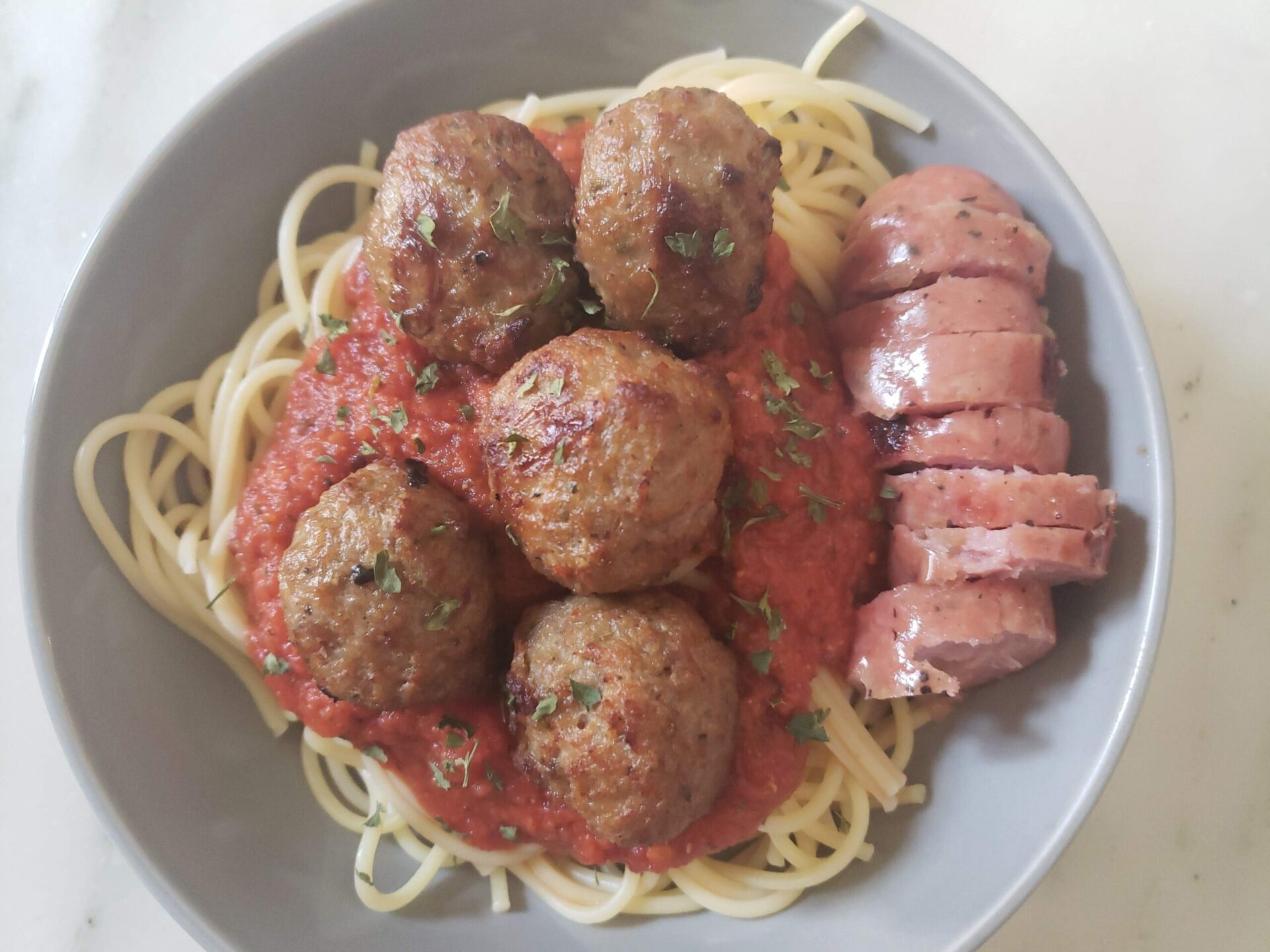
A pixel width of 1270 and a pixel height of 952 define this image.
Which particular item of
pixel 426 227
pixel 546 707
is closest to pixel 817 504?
pixel 546 707

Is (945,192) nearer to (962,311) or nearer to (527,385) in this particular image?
(962,311)

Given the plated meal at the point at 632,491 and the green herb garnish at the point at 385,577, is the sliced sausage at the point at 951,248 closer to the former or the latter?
the plated meal at the point at 632,491

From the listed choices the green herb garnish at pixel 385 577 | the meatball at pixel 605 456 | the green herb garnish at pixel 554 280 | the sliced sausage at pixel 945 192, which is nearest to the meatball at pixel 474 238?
the green herb garnish at pixel 554 280

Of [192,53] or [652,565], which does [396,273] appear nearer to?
[652,565]

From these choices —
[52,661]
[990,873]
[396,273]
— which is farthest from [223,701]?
[990,873]

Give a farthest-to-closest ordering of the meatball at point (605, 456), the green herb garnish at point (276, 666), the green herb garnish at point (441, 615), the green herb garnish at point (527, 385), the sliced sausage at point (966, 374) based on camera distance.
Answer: the green herb garnish at point (276, 666)
the sliced sausage at point (966, 374)
the green herb garnish at point (441, 615)
the green herb garnish at point (527, 385)
the meatball at point (605, 456)

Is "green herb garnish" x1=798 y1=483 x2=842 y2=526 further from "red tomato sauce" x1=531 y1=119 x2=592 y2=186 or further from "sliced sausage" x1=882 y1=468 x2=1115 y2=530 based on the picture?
"red tomato sauce" x1=531 y1=119 x2=592 y2=186
